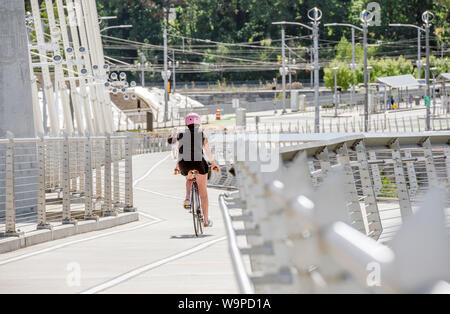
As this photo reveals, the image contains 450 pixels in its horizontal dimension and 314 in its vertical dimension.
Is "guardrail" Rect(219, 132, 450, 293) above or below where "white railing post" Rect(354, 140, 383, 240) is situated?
above

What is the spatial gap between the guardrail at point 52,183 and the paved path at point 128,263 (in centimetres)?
55

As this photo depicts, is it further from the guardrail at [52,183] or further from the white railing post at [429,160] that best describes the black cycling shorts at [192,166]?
the white railing post at [429,160]

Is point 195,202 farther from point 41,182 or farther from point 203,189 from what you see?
point 41,182

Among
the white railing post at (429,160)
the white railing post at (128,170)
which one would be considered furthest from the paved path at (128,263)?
the white railing post at (429,160)

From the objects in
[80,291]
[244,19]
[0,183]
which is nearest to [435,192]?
[80,291]

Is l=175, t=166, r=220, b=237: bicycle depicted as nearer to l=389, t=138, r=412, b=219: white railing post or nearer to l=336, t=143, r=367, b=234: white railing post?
l=389, t=138, r=412, b=219: white railing post

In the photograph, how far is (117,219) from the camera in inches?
662

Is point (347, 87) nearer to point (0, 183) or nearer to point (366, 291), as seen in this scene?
point (0, 183)

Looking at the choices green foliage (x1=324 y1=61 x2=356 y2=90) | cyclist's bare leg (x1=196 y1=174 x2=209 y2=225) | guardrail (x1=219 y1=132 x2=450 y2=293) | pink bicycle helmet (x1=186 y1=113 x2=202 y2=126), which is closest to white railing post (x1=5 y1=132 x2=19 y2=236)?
pink bicycle helmet (x1=186 y1=113 x2=202 y2=126)

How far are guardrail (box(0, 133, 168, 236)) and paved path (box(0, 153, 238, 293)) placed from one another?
21.8 inches

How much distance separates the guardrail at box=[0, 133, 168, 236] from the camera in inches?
484

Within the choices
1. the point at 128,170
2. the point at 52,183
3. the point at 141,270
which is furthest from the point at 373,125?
the point at 141,270

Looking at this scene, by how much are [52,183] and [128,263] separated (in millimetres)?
14098
